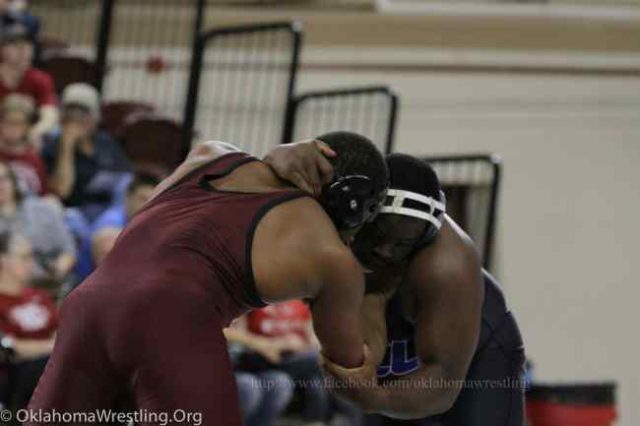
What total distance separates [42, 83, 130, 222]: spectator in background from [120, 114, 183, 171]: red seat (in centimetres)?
29

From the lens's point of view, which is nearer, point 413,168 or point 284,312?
point 413,168

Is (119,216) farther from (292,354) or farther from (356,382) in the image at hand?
(356,382)

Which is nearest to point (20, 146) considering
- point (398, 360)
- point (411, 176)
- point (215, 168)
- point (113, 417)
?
point (398, 360)

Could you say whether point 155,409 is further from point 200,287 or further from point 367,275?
point 367,275

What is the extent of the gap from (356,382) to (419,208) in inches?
20.6

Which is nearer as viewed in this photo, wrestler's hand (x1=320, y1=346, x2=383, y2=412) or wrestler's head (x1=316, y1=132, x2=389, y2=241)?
wrestler's head (x1=316, y1=132, x2=389, y2=241)

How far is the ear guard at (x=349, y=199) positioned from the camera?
161 inches

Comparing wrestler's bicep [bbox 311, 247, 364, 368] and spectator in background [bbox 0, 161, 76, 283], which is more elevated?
wrestler's bicep [bbox 311, 247, 364, 368]

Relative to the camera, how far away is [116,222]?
7.41m

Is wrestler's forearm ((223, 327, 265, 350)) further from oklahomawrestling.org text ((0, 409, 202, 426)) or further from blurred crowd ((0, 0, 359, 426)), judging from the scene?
oklahomawrestling.org text ((0, 409, 202, 426))

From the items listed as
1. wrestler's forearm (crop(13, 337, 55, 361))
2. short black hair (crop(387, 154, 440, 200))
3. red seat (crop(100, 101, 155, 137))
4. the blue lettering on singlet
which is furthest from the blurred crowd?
short black hair (crop(387, 154, 440, 200))

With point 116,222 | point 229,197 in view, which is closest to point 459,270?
point 229,197

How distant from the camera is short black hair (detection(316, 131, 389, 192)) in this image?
4.14 metres

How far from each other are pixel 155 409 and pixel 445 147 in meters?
6.58
